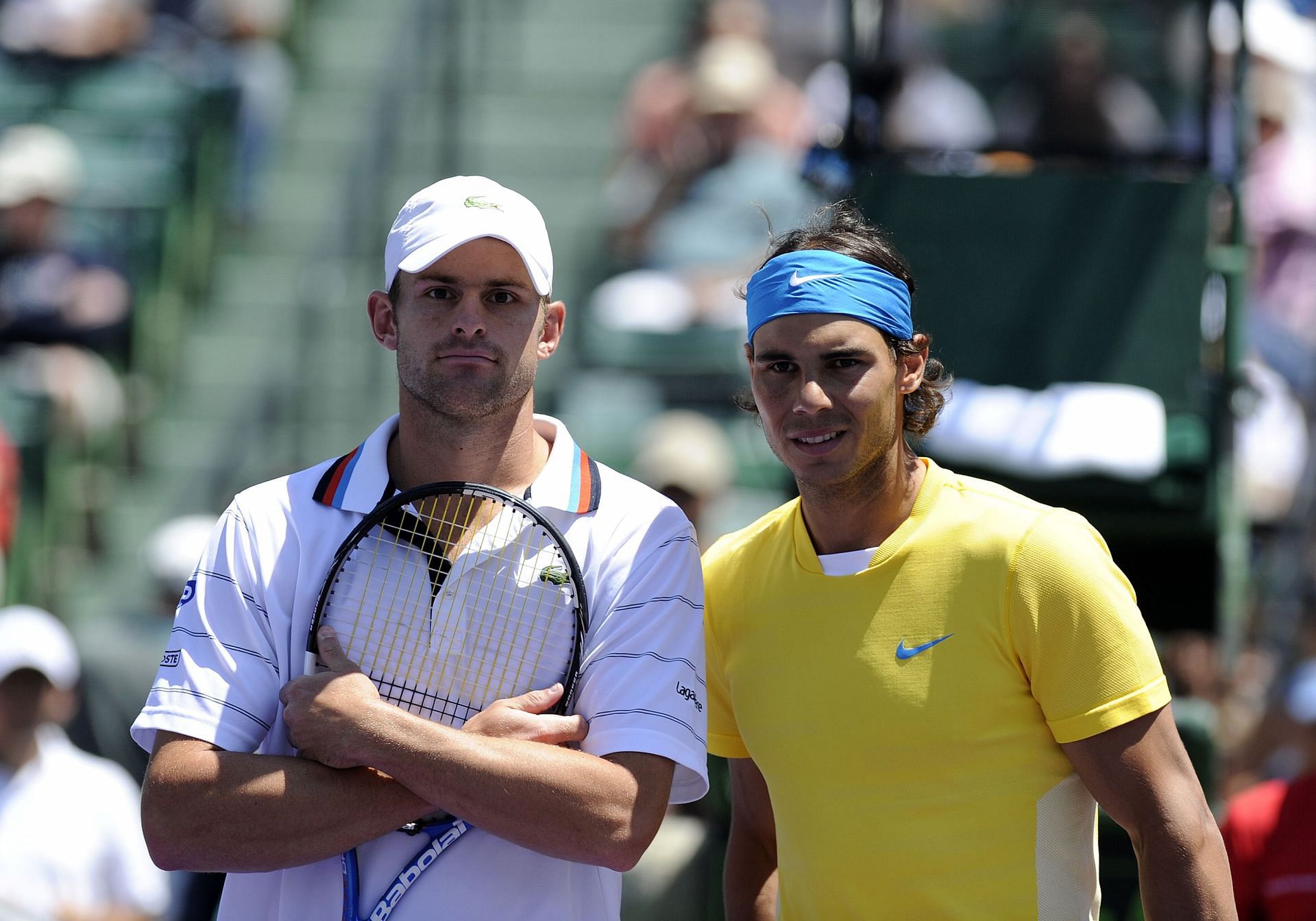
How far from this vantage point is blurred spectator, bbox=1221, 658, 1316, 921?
445 centimetres

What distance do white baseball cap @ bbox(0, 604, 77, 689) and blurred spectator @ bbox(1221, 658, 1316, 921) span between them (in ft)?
12.8

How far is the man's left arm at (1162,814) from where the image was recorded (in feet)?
8.69

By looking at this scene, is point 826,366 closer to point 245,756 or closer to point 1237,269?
point 245,756

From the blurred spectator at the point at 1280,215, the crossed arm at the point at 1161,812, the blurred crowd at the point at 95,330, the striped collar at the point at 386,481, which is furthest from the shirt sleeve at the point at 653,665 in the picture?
the blurred spectator at the point at 1280,215

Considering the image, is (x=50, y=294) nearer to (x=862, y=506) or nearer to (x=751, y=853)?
(x=751, y=853)

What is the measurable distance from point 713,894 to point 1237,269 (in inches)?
95.3

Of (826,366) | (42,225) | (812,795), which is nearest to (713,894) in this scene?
(812,795)

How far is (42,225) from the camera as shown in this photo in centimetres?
920

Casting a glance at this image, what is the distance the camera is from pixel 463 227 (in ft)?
9.07

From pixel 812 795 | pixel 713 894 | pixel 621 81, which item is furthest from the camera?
pixel 621 81

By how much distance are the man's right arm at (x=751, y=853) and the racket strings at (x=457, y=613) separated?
64cm

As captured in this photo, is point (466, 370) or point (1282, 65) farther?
point (1282, 65)

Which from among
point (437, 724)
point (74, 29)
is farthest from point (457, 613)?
point (74, 29)

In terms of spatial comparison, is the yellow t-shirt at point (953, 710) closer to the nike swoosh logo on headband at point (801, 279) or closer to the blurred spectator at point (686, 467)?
the nike swoosh logo on headband at point (801, 279)
